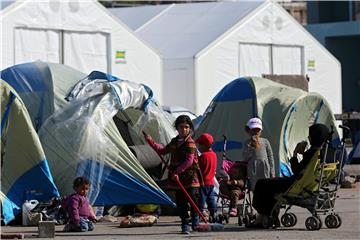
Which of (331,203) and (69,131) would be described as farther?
(69,131)

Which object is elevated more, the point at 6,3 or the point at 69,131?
the point at 6,3

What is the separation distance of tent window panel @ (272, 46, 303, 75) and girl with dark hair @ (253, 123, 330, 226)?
2331 cm

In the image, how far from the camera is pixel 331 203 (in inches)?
514

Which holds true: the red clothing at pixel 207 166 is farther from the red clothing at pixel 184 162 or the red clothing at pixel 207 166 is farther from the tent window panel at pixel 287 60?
the tent window panel at pixel 287 60

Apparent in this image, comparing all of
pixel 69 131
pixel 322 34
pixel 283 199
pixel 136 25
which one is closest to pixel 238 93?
pixel 69 131

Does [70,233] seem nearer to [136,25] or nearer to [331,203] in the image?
[331,203]

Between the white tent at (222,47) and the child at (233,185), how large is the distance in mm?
18385

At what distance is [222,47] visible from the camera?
33938mm

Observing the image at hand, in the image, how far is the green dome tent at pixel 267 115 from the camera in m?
20.0

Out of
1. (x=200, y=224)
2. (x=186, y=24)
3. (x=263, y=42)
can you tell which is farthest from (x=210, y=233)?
(x=263, y=42)

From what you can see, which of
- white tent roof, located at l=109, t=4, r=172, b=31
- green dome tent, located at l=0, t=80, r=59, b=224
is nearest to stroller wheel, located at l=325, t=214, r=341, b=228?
green dome tent, located at l=0, t=80, r=59, b=224

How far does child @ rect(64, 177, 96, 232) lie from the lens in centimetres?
1344

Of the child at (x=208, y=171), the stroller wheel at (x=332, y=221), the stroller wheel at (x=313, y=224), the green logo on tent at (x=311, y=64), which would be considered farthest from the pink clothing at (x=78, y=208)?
the green logo on tent at (x=311, y=64)

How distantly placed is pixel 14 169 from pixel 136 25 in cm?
2246
